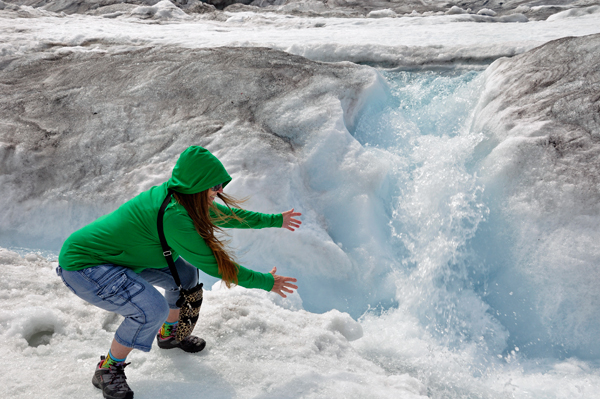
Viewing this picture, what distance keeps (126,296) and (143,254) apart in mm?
237

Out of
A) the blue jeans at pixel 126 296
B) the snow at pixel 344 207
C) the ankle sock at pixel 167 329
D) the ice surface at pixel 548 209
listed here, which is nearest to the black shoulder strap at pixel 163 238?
the blue jeans at pixel 126 296

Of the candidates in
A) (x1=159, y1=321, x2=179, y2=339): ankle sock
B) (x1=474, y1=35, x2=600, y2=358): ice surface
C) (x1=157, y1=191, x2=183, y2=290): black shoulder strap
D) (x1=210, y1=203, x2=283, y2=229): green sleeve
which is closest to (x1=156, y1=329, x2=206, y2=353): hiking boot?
(x1=159, y1=321, x2=179, y2=339): ankle sock

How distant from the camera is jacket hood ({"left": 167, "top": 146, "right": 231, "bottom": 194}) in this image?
225 cm

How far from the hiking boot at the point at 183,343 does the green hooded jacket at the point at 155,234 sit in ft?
2.29

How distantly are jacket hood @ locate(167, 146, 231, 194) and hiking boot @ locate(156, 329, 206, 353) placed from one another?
1171mm

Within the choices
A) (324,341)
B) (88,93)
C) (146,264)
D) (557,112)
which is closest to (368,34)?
(557,112)

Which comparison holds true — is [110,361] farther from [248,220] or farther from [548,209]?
[548,209]

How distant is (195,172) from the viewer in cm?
225

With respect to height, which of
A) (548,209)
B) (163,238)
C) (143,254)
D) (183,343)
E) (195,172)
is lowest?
(183,343)

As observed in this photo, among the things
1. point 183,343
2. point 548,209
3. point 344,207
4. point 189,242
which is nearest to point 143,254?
point 189,242

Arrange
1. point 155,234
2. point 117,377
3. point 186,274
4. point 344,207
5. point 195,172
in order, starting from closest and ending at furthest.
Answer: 1. point 195,172
2. point 155,234
3. point 117,377
4. point 186,274
5. point 344,207

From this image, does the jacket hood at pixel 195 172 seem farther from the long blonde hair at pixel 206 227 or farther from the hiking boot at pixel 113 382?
the hiking boot at pixel 113 382

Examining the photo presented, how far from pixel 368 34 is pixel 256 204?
5.52 meters

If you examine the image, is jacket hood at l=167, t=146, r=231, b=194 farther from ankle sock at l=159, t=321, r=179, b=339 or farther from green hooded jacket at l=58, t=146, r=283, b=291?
ankle sock at l=159, t=321, r=179, b=339
